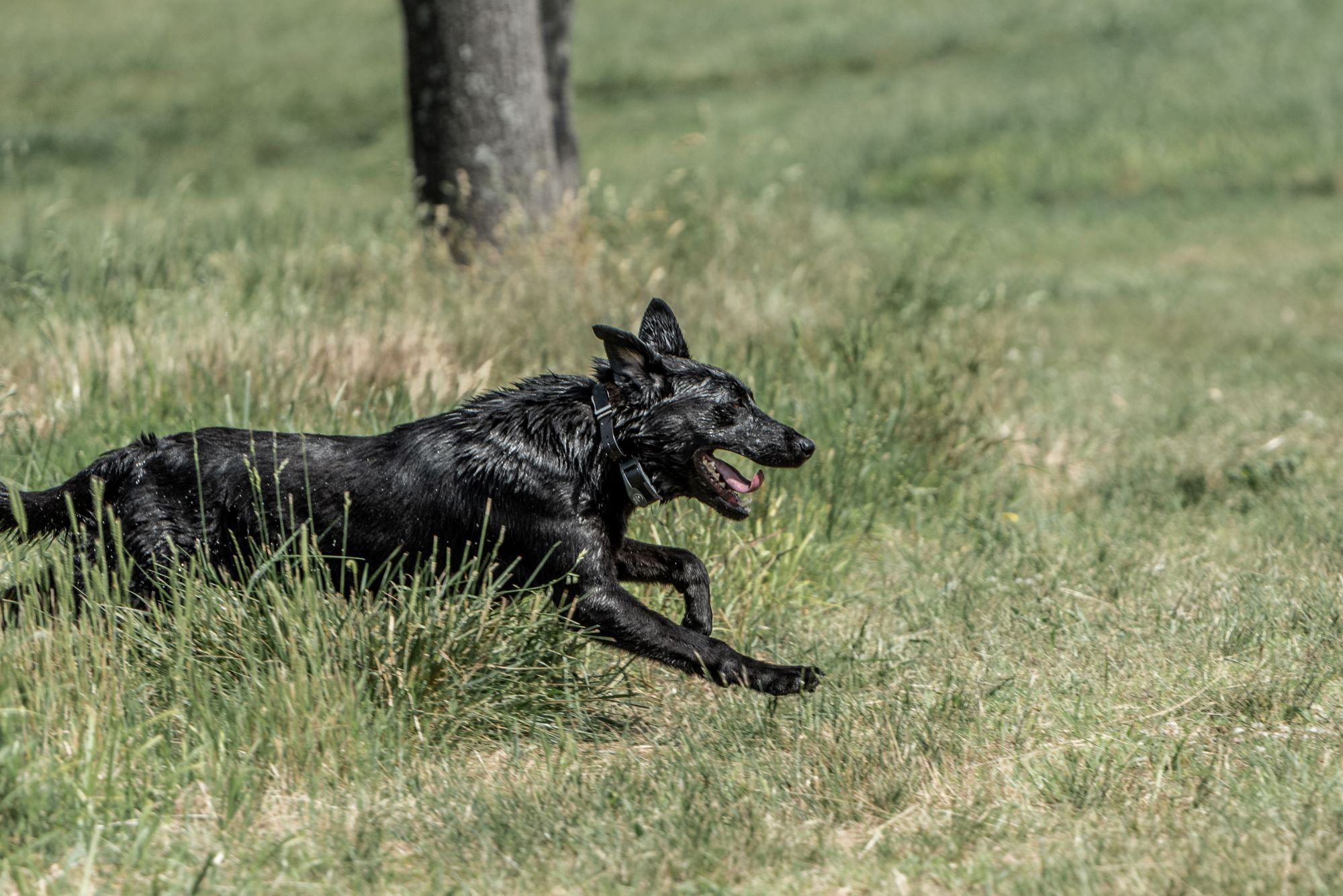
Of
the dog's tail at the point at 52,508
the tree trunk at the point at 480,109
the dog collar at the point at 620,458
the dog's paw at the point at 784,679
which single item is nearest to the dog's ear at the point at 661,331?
the dog collar at the point at 620,458

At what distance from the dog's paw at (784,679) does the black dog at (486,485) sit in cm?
1

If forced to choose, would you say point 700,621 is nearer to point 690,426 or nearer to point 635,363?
point 690,426

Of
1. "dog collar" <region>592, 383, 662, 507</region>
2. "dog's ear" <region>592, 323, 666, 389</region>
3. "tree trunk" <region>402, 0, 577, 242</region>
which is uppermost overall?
"tree trunk" <region>402, 0, 577, 242</region>

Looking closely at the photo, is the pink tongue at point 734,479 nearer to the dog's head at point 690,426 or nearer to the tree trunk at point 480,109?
the dog's head at point 690,426

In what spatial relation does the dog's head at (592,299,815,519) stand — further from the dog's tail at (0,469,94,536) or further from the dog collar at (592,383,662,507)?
the dog's tail at (0,469,94,536)

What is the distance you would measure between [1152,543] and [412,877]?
373cm

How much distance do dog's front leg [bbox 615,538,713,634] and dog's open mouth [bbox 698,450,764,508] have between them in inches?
11.0

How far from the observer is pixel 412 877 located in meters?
3.33

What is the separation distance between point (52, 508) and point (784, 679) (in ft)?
7.52

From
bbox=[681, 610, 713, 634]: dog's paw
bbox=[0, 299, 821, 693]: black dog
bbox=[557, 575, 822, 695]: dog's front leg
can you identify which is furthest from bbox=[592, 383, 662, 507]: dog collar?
bbox=[681, 610, 713, 634]: dog's paw

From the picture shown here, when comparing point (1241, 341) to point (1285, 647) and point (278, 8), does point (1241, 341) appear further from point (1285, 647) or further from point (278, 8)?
point (278, 8)

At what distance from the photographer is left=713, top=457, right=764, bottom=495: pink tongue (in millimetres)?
4426

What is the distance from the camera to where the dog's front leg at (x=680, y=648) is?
4.11 meters

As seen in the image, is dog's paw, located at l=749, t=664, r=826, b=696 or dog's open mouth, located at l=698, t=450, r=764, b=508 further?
dog's open mouth, located at l=698, t=450, r=764, b=508
